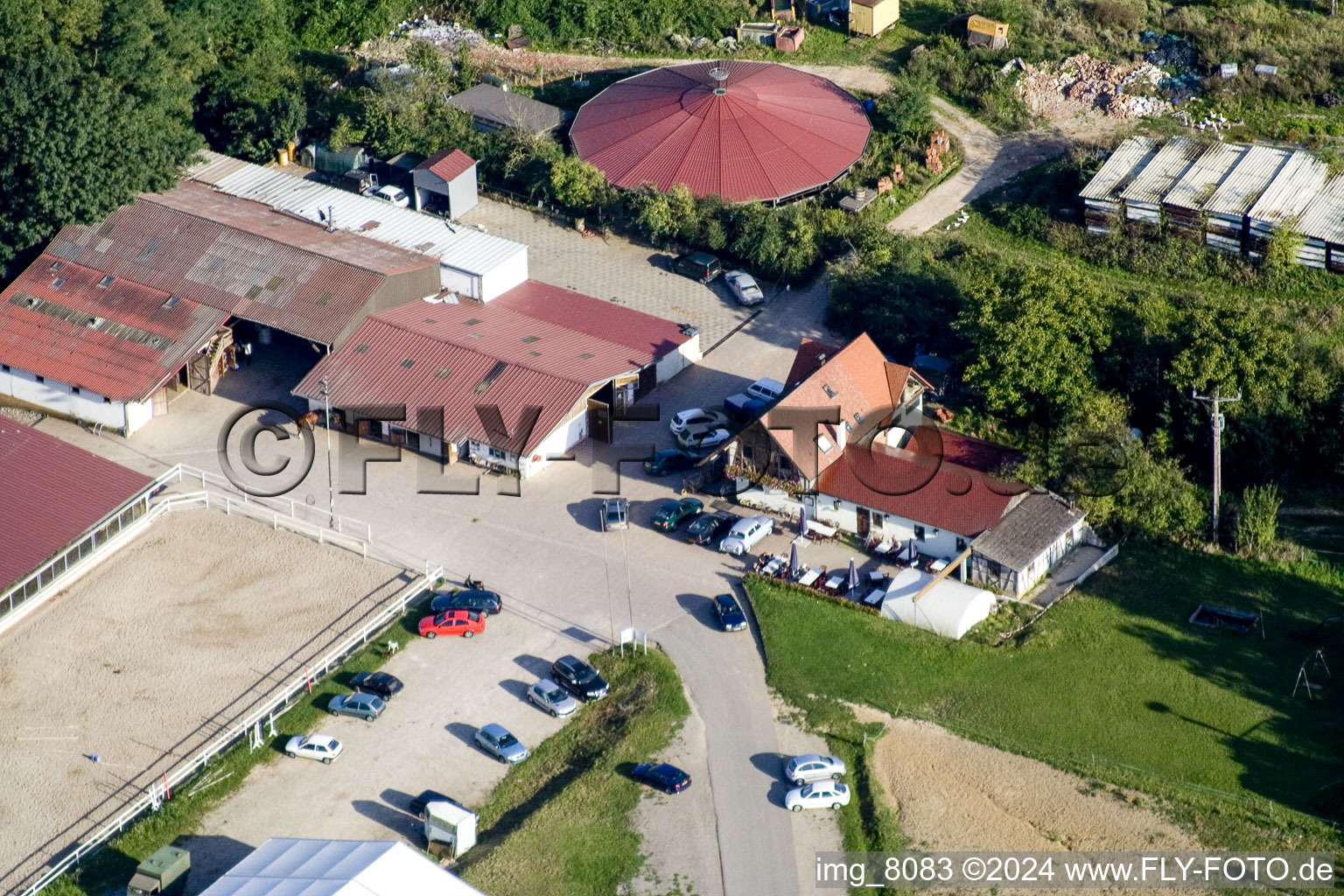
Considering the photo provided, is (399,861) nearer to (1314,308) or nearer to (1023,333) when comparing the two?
(1023,333)

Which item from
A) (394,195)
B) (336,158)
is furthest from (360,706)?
(336,158)

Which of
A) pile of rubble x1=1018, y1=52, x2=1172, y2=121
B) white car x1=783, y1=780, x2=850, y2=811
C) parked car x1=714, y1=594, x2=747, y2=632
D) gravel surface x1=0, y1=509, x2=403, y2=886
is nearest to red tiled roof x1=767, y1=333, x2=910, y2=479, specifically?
parked car x1=714, y1=594, x2=747, y2=632

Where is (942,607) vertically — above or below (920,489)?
below

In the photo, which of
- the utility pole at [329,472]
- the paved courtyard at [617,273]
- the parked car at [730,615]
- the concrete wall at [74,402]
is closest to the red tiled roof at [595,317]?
the paved courtyard at [617,273]

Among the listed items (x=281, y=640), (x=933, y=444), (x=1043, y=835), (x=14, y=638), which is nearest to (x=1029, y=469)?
(x=933, y=444)

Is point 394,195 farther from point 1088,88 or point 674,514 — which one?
point 1088,88

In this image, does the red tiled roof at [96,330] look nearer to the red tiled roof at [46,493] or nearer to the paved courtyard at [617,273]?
the red tiled roof at [46,493]
